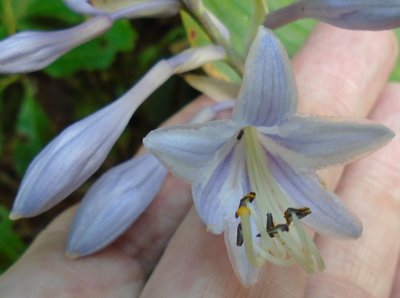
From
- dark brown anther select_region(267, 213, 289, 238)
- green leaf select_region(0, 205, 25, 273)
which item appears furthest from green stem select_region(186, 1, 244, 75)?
green leaf select_region(0, 205, 25, 273)

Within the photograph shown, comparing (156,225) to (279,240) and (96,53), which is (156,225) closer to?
(279,240)

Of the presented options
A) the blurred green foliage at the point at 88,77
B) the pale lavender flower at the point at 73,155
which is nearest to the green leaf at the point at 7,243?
the blurred green foliage at the point at 88,77

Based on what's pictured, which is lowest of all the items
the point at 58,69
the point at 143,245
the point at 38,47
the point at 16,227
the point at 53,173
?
the point at 16,227

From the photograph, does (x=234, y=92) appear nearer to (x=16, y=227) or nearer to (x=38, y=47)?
(x=38, y=47)

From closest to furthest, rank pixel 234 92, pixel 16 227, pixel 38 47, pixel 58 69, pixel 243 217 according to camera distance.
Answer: pixel 243 217, pixel 38 47, pixel 234 92, pixel 58 69, pixel 16 227

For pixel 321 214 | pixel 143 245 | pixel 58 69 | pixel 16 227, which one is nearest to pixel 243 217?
pixel 321 214

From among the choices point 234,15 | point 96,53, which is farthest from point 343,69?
point 96,53
